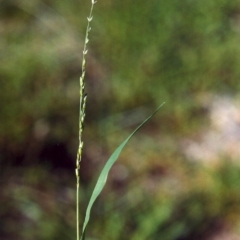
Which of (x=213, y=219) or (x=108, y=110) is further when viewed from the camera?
(x=108, y=110)

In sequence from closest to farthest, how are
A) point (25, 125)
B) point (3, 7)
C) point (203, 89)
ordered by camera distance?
point (25, 125), point (203, 89), point (3, 7)

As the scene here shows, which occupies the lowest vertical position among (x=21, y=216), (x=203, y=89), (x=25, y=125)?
(x=21, y=216)

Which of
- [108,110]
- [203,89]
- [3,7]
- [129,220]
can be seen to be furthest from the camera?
[3,7]

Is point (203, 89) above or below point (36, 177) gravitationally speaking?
above

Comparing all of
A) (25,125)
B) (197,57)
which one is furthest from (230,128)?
(25,125)

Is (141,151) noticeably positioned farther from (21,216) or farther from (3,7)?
(3,7)

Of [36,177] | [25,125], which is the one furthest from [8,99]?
[36,177]

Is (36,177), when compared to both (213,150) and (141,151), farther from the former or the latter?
(213,150)
